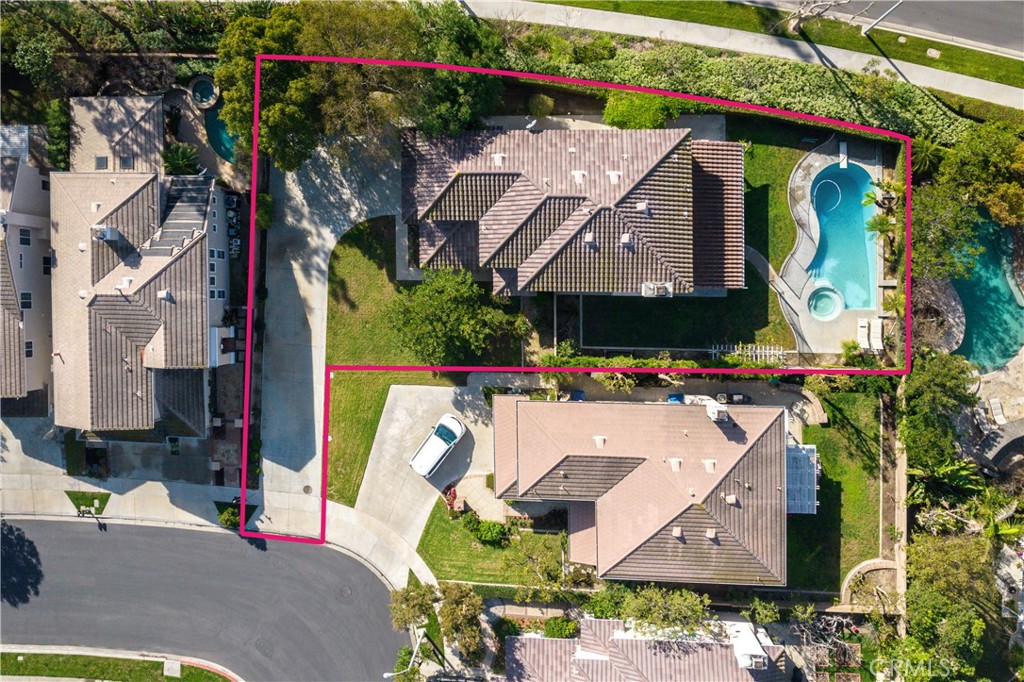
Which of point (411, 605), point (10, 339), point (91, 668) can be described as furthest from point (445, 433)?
point (91, 668)

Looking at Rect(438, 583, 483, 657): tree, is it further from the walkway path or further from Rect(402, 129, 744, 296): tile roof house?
the walkway path

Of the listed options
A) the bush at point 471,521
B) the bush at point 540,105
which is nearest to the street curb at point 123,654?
the bush at point 471,521

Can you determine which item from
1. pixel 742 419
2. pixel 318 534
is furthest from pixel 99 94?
pixel 742 419

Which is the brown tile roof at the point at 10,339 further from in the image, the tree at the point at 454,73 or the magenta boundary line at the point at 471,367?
the tree at the point at 454,73

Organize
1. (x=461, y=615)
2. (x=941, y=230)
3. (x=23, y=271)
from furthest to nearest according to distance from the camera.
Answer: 1. (x=23, y=271)
2. (x=461, y=615)
3. (x=941, y=230)

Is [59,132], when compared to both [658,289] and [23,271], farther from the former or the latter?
[658,289]

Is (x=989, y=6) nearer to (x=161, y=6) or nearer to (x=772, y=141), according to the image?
(x=772, y=141)
